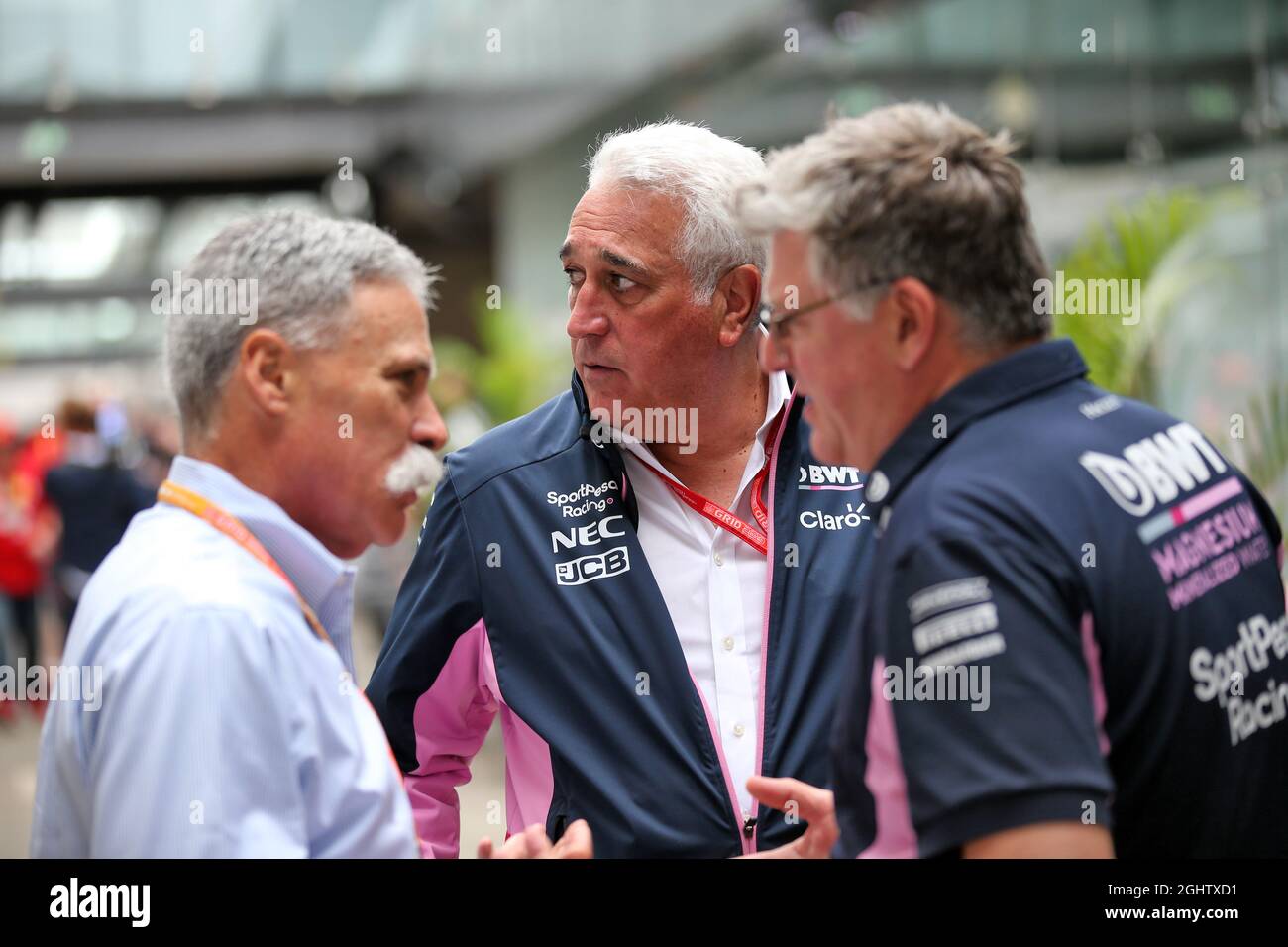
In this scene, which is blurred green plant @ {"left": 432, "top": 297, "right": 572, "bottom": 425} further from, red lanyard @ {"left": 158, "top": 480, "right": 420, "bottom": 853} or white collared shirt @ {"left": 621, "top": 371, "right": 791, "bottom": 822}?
red lanyard @ {"left": 158, "top": 480, "right": 420, "bottom": 853}

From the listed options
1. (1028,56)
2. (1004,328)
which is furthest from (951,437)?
(1028,56)

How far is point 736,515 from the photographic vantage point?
2154mm

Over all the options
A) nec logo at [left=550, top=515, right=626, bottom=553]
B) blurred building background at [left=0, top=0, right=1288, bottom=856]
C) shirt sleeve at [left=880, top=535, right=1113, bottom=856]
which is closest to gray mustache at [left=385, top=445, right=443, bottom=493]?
nec logo at [left=550, top=515, right=626, bottom=553]

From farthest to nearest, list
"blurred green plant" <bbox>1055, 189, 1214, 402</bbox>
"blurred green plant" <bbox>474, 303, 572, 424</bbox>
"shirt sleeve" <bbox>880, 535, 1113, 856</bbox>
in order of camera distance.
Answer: "blurred green plant" <bbox>474, 303, 572, 424</bbox>, "blurred green plant" <bbox>1055, 189, 1214, 402</bbox>, "shirt sleeve" <bbox>880, 535, 1113, 856</bbox>

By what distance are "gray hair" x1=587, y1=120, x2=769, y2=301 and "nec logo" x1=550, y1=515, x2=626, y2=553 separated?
1.30 feet

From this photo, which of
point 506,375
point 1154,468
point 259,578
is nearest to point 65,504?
point 506,375

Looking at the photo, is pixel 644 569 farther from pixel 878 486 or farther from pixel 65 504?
pixel 65 504

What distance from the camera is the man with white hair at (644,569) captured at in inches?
77.3

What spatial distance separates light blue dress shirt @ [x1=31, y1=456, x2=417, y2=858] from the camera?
51.4 inches

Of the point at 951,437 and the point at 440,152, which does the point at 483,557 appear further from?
the point at 440,152

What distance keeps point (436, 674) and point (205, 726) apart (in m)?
0.81

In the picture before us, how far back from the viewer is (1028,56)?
272 inches

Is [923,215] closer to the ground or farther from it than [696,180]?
closer to the ground
